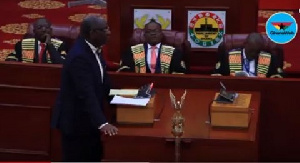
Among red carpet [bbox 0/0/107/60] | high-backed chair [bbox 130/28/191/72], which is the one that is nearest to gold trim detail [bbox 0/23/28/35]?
red carpet [bbox 0/0/107/60]

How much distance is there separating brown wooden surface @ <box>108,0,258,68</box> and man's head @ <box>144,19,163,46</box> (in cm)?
87

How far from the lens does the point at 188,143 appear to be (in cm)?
508

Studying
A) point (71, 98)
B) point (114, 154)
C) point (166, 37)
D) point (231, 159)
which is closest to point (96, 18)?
point (71, 98)

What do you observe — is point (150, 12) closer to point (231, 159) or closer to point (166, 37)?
point (166, 37)

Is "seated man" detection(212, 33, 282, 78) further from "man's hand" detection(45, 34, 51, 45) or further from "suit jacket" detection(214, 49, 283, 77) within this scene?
"man's hand" detection(45, 34, 51, 45)

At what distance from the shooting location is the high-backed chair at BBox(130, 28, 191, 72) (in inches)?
295

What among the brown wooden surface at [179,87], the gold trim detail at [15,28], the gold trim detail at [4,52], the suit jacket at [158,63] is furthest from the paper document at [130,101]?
the gold trim detail at [15,28]

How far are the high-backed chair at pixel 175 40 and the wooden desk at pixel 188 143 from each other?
2195mm

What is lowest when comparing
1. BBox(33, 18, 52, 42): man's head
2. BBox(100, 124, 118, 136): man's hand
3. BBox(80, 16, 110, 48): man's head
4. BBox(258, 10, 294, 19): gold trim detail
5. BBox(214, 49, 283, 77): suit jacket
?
BBox(100, 124, 118, 136): man's hand

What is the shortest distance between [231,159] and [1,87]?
2.18 meters

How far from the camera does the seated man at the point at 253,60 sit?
7.01 metres

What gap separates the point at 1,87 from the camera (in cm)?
634

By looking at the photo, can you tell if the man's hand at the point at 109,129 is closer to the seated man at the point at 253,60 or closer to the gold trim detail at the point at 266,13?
the seated man at the point at 253,60

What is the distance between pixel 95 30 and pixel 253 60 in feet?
7.62
